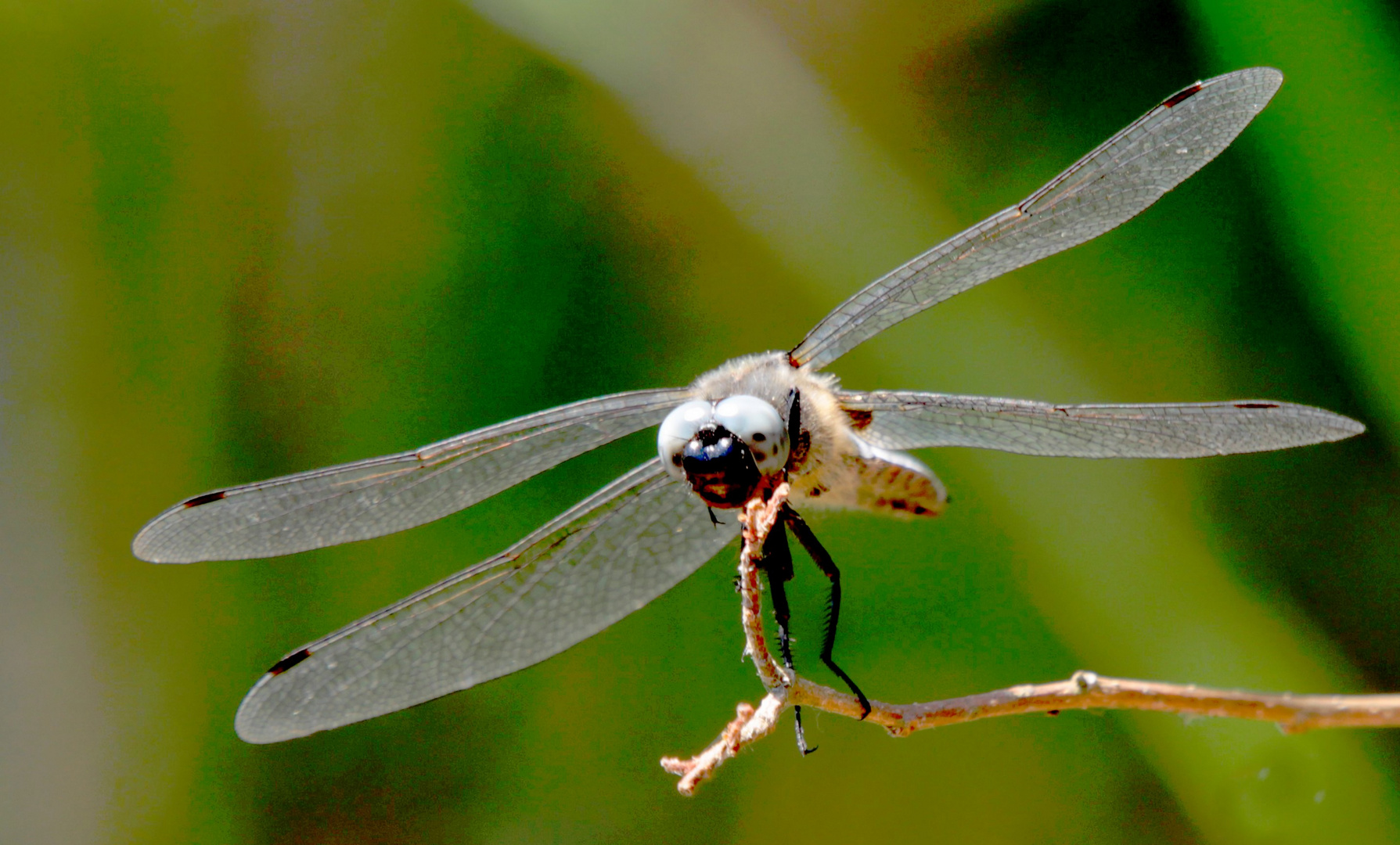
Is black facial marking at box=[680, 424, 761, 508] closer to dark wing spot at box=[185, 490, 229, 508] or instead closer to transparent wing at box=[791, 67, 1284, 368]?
transparent wing at box=[791, 67, 1284, 368]

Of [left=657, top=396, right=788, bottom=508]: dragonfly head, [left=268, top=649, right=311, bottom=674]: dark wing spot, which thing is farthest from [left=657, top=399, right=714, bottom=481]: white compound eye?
[left=268, top=649, right=311, bottom=674]: dark wing spot

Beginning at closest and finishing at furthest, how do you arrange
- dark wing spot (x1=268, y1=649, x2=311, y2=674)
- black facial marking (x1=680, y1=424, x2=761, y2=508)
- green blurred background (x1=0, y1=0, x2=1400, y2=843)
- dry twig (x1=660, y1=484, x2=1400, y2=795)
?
dry twig (x1=660, y1=484, x2=1400, y2=795) < black facial marking (x1=680, y1=424, x2=761, y2=508) < dark wing spot (x1=268, y1=649, x2=311, y2=674) < green blurred background (x1=0, y1=0, x2=1400, y2=843)

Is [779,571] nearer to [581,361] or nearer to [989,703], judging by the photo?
[989,703]

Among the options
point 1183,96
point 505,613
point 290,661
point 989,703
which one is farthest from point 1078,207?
point 290,661

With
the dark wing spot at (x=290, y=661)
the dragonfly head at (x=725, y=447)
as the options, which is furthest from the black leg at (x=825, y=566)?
the dark wing spot at (x=290, y=661)

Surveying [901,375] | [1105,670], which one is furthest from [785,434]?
[1105,670]

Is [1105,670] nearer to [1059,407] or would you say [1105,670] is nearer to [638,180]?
[1059,407]
